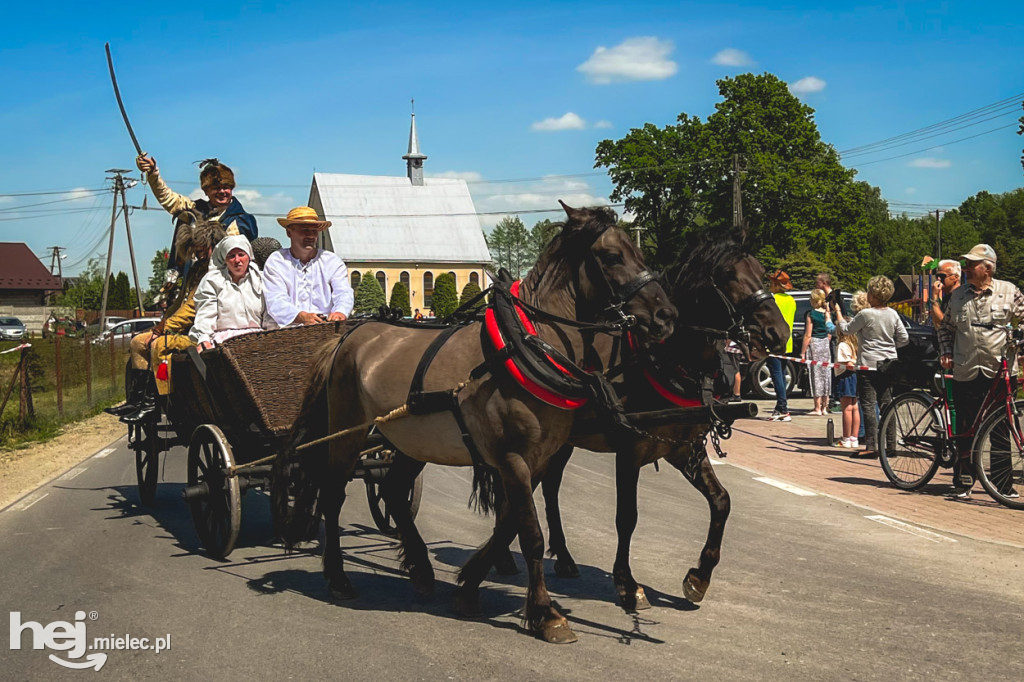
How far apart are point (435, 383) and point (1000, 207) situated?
103 m

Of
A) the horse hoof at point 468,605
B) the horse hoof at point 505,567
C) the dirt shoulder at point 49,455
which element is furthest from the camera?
the dirt shoulder at point 49,455

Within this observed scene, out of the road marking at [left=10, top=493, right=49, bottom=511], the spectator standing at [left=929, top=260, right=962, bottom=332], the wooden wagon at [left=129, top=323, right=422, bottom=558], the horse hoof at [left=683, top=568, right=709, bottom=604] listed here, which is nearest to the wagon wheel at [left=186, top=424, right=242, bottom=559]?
the wooden wagon at [left=129, top=323, right=422, bottom=558]

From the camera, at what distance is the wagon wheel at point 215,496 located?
22.8 ft

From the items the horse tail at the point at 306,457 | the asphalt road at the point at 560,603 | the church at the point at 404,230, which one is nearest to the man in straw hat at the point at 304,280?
the horse tail at the point at 306,457

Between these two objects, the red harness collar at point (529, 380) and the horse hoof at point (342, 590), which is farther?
the horse hoof at point (342, 590)

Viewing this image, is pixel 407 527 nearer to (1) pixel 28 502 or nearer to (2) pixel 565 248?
(2) pixel 565 248

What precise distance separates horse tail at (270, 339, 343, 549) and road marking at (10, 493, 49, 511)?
406 centimetres

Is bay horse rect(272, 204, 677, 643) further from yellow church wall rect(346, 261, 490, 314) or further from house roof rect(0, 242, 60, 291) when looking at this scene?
house roof rect(0, 242, 60, 291)

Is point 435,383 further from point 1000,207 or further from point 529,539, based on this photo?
point 1000,207

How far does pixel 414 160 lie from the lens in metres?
109

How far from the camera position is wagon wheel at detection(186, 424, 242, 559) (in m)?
6.96

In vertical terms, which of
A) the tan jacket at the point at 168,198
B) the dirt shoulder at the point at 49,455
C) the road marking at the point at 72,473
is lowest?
the dirt shoulder at the point at 49,455

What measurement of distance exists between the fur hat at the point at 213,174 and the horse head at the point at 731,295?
188 inches

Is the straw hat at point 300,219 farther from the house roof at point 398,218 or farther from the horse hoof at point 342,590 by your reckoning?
the house roof at point 398,218
